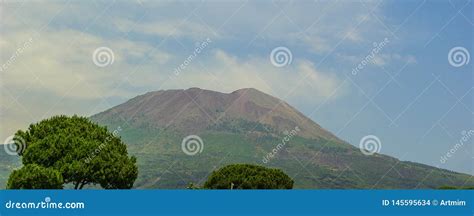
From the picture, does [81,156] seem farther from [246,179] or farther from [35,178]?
[246,179]

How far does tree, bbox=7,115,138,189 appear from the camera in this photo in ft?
156

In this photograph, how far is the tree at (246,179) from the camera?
61562 millimetres

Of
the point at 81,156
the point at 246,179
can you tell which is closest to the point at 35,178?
the point at 81,156

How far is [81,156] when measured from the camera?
4797cm

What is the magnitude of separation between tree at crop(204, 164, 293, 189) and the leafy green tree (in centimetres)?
2032

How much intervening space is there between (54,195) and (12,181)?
91.3 ft

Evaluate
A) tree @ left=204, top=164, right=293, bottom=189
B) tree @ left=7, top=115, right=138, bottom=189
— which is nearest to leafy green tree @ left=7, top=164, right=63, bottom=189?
tree @ left=7, top=115, right=138, bottom=189

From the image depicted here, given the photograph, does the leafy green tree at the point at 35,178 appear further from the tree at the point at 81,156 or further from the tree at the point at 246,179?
the tree at the point at 246,179

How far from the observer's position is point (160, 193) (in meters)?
17.2

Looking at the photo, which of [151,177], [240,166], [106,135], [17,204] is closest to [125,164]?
[106,135]

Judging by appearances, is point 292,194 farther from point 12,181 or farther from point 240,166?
point 240,166

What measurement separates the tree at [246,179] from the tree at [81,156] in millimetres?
13302

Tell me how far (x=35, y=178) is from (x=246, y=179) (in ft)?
77.1

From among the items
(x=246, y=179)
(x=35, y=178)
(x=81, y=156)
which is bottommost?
(x=35, y=178)
